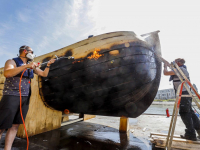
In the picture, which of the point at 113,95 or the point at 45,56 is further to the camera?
the point at 45,56

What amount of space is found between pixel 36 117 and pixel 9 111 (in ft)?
5.82

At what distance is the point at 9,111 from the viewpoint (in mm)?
1447

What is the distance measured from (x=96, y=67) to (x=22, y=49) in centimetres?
125

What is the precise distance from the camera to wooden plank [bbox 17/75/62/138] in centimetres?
283

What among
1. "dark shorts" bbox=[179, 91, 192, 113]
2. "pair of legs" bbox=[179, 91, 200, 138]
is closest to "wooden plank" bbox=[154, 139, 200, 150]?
"pair of legs" bbox=[179, 91, 200, 138]

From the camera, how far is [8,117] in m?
1.43

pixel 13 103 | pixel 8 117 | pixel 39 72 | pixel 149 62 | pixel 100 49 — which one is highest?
pixel 100 49

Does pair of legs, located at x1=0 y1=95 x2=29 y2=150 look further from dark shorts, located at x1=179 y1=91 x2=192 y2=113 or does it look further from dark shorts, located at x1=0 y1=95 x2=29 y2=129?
dark shorts, located at x1=179 y1=91 x2=192 y2=113

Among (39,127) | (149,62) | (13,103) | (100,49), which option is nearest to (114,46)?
(100,49)

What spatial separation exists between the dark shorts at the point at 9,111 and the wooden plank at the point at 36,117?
1.42 m

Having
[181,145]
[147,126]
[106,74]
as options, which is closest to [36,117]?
[106,74]

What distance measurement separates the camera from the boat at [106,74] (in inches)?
83.5

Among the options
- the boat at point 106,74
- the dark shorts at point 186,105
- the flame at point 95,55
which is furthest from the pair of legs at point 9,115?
the dark shorts at point 186,105

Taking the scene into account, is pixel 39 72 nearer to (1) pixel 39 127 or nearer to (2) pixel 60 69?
(2) pixel 60 69
